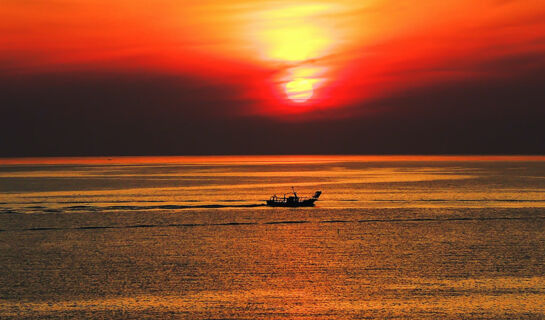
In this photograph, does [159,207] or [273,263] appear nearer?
[273,263]

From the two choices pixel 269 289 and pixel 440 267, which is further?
pixel 440 267

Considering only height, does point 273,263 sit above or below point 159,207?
below

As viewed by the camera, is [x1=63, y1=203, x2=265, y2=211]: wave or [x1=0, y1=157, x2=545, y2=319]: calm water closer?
[x1=0, y1=157, x2=545, y2=319]: calm water

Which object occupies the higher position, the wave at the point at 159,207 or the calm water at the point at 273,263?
the wave at the point at 159,207

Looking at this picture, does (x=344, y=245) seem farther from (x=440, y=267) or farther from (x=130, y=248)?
(x=130, y=248)

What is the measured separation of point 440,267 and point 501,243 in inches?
437

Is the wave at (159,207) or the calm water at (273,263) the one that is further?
the wave at (159,207)

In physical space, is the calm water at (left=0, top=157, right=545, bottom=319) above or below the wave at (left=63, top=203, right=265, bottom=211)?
below

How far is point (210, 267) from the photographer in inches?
1267

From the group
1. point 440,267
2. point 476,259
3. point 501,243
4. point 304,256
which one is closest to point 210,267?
point 304,256

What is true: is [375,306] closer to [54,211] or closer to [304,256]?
[304,256]

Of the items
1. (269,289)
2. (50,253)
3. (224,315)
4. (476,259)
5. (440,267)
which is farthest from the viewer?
(50,253)

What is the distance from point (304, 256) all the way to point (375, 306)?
1131 centimetres

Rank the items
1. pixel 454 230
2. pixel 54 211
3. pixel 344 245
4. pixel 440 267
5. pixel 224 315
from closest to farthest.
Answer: pixel 224 315, pixel 440 267, pixel 344 245, pixel 454 230, pixel 54 211
